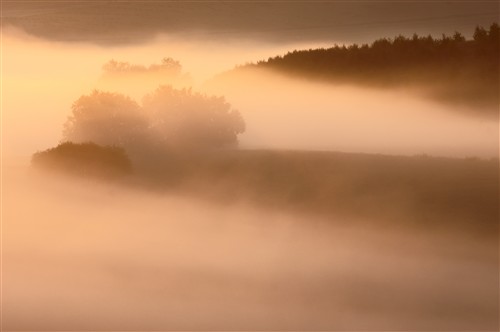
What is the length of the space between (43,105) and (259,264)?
34.9 inches

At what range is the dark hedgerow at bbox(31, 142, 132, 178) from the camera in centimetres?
253

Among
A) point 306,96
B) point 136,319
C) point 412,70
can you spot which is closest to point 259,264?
point 136,319

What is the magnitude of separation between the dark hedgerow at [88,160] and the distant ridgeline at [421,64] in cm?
51

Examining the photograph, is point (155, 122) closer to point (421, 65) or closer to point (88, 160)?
point (88, 160)

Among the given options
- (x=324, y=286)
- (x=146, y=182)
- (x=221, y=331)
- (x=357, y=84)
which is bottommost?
(x=221, y=331)

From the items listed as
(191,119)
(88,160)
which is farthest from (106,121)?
(191,119)

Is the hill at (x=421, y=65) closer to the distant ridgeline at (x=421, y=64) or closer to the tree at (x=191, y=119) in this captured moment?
the distant ridgeline at (x=421, y=64)

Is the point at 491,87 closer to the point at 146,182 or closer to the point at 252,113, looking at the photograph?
the point at 252,113

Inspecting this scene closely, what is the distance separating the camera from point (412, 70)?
8.68 ft

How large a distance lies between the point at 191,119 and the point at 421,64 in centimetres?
78

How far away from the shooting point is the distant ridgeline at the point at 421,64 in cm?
261

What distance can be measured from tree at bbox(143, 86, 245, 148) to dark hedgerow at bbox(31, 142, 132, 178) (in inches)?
5.8

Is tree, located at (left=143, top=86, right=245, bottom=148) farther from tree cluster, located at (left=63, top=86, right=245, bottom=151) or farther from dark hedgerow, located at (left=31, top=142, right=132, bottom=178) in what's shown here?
dark hedgerow, located at (left=31, top=142, right=132, bottom=178)

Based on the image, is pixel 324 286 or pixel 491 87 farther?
pixel 491 87
